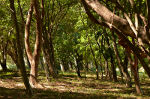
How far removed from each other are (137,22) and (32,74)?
9.95 meters

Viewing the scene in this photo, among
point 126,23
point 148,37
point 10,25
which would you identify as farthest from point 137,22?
point 10,25

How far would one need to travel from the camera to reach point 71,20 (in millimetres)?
29078

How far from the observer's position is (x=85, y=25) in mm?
24125

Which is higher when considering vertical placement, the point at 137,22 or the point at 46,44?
the point at 46,44

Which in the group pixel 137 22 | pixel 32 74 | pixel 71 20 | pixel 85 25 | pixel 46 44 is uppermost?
pixel 71 20

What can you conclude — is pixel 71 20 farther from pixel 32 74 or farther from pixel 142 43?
pixel 142 43

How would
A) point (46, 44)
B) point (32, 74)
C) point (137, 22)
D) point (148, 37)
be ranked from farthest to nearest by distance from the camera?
point (46, 44), point (32, 74), point (137, 22), point (148, 37)

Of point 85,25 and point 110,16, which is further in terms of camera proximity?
point 85,25

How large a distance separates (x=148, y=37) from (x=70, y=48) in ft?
86.3

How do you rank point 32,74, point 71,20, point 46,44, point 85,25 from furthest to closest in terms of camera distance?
point 71,20 → point 85,25 → point 46,44 → point 32,74

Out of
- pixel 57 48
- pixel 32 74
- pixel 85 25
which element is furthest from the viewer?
pixel 57 48

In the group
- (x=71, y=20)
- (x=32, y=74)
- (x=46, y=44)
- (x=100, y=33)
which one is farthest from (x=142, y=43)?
(x=71, y=20)

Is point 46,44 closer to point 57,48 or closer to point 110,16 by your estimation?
point 57,48

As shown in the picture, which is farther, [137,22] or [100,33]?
[100,33]
